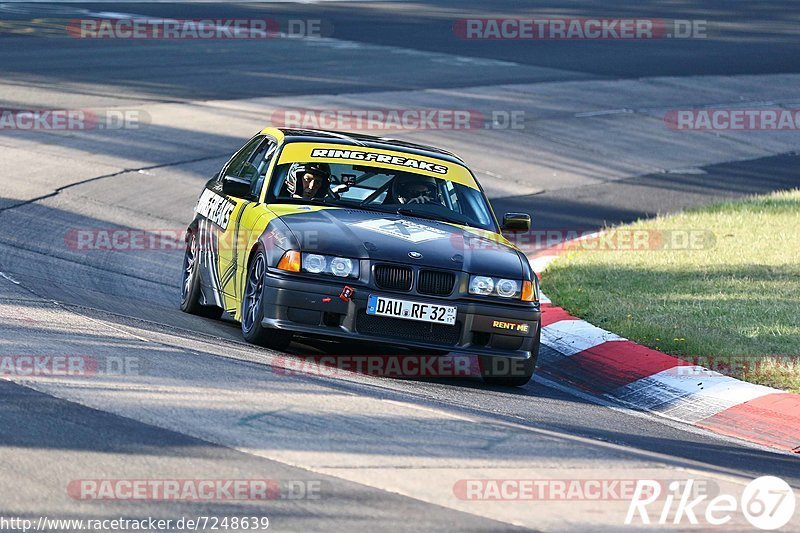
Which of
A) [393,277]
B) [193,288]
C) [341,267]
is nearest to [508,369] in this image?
[393,277]

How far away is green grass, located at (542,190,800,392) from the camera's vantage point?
997cm

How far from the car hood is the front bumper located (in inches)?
9.2

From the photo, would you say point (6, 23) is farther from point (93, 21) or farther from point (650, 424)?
point (650, 424)

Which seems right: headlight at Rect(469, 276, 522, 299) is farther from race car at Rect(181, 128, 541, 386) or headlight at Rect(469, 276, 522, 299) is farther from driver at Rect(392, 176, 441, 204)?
driver at Rect(392, 176, 441, 204)

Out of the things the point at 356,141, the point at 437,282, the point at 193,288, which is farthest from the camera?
the point at 193,288

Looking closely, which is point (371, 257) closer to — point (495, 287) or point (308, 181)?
point (495, 287)

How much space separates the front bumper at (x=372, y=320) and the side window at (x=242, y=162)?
2.39 m

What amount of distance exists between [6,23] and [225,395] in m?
24.6

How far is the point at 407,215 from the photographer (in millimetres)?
9789

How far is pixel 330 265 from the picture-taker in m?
8.71

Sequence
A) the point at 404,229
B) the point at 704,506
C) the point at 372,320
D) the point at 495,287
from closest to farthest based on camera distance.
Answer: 1. the point at 704,506
2. the point at 372,320
3. the point at 495,287
4. the point at 404,229

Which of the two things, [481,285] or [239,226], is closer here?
[481,285]

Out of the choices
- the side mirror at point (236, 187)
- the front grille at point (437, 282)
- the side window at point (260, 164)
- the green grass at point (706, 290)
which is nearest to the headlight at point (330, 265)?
the front grille at point (437, 282)

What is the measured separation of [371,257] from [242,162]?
2.85 m
